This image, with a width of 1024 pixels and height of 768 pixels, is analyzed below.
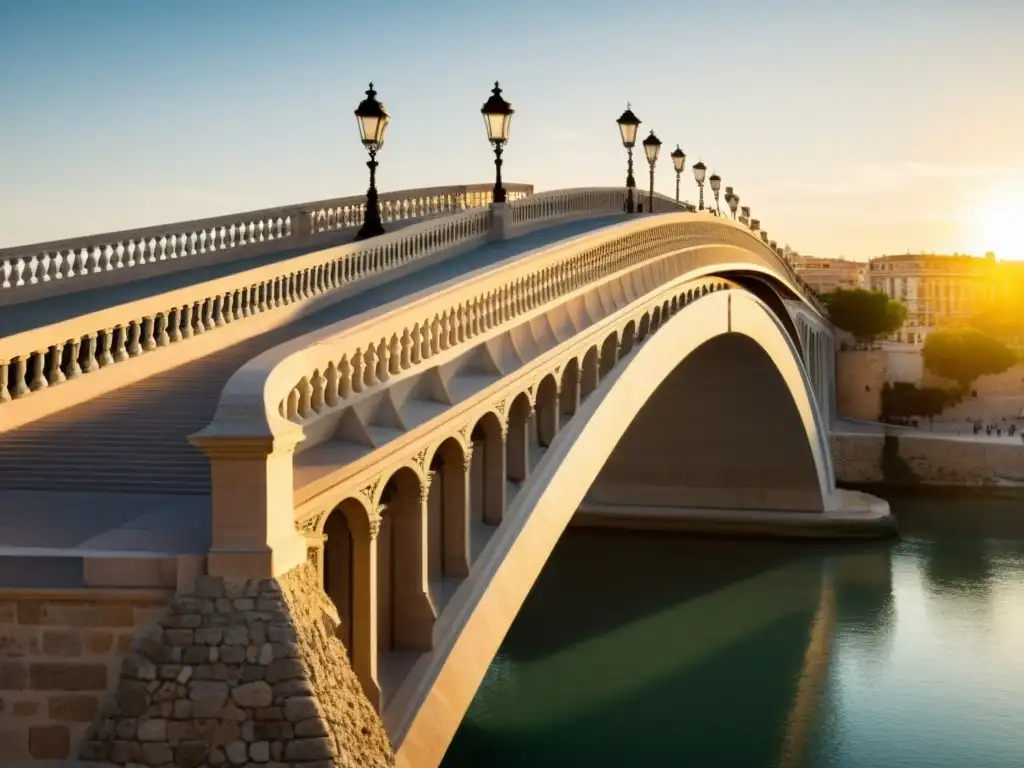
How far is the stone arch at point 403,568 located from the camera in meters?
8.89

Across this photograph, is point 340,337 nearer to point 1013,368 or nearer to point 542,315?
point 542,315

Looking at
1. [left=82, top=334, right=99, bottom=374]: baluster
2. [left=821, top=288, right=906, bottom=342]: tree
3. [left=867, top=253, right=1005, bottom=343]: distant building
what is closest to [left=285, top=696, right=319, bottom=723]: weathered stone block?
[left=82, top=334, right=99, bottom=374]: baluster

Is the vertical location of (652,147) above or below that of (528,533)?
above

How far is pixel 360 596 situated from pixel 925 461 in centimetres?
4425

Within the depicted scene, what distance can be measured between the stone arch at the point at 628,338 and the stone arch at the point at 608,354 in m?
0.54

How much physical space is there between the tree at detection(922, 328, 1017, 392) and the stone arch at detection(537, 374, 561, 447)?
54.8 meters

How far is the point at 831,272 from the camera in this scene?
13912 centimetres

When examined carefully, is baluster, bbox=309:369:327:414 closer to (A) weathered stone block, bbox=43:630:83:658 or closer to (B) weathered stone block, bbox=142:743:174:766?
(A) weathered stone block, bbox=43:630:83:658

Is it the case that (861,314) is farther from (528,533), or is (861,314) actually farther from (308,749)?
(308,749)

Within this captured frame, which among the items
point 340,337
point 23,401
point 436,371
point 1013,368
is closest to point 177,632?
point 340,337

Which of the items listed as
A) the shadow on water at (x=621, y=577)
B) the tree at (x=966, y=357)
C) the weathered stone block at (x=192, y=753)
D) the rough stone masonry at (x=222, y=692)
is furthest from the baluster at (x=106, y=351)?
the tree at (x=966, y=357)

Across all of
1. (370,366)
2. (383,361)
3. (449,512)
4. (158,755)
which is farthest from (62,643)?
(449,512)

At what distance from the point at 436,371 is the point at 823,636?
1738cm

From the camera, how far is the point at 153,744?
17.6 ft
